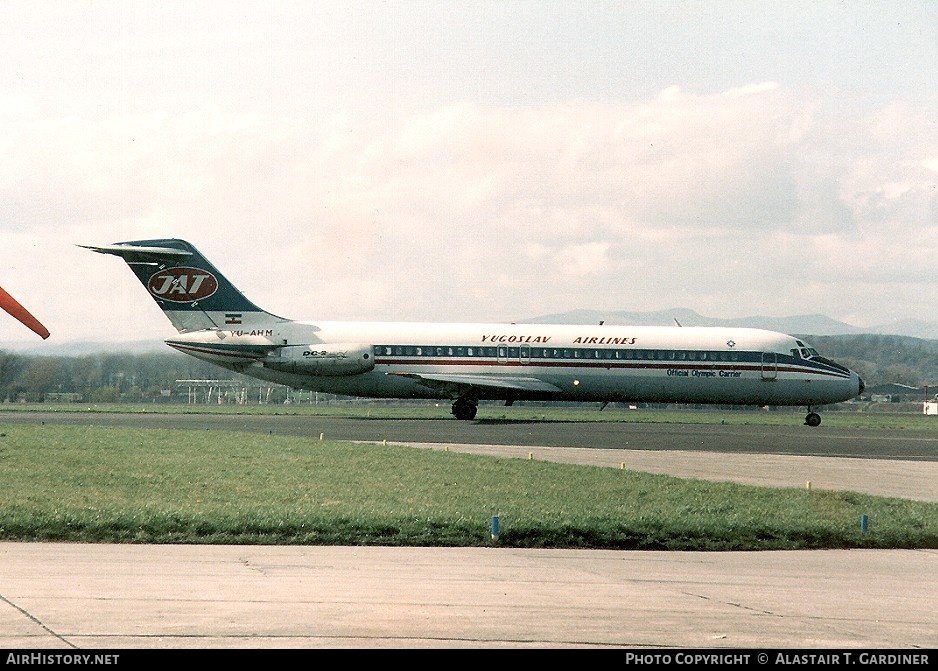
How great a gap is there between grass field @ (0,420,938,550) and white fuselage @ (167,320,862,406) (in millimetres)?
22757

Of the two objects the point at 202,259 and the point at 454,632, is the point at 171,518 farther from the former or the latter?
the point at 202,259

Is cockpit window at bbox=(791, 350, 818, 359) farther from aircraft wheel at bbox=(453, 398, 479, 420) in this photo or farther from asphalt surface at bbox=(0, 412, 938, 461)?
aircraft wheel at bbox=(453, 398, 479, 420)

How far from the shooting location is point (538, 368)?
5188 centimetres

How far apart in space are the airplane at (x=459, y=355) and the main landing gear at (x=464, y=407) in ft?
0.15

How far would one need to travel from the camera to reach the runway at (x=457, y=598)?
31.3 feet

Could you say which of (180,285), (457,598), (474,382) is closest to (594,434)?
(474,382)

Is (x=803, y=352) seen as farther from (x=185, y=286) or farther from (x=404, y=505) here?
(x=404, y=505)

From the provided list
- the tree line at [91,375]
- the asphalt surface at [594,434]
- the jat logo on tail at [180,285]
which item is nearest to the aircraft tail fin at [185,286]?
the jat logo on tail at [180,285]

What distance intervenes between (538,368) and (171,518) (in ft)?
118

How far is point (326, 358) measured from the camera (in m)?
50.7

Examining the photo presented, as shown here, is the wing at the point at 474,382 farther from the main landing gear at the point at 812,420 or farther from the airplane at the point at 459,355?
the main landing gear at the point at 812,420

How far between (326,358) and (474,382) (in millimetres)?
6700

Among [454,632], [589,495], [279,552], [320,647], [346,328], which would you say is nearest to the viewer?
[320,647]
